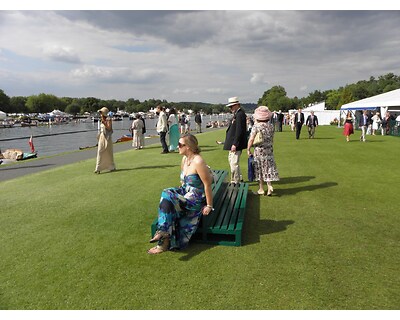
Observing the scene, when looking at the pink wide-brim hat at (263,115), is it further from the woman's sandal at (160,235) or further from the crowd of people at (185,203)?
the woman's sandal at (160,235)

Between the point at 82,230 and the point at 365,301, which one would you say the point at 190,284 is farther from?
the point at 82,230

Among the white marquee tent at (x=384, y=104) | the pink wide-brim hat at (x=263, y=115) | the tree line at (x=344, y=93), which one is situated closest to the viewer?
the pink wide-brim hat at (x=263, y=115)

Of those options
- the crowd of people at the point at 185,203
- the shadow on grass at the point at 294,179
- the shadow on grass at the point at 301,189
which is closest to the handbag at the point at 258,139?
the shadow on grass at the point at 301,189

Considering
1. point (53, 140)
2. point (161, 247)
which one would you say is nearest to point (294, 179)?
point (161, 247)

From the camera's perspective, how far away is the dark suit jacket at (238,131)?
656 cm

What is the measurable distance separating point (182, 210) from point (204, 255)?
0.64 metres

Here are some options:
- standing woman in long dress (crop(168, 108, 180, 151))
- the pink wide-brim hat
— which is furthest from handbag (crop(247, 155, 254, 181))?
standing woman in long dress (crop(168, 108, 180, 151))

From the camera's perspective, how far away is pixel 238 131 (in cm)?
657

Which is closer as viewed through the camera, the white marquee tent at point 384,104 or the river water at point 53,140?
the white marquee tent at point 384,104

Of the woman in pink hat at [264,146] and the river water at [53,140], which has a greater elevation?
the woman in pink hat at [264,146]

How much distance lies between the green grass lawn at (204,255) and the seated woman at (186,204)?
21cm

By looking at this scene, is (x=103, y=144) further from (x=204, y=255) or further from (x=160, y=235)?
(x=204, y=255)

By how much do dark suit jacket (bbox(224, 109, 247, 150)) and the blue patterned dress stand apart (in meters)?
2.54
